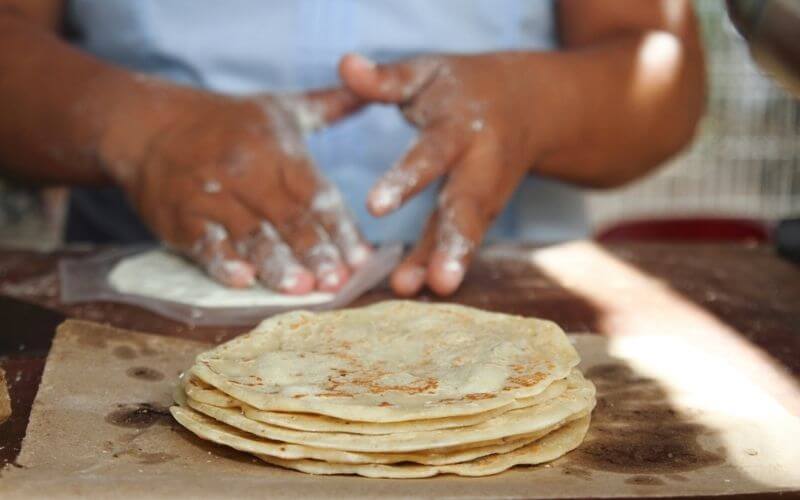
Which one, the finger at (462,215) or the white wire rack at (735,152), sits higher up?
the finger at (462,215)

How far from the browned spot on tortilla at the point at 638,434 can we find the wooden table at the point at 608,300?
166 millimetres

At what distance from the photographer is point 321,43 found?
82.5 inches

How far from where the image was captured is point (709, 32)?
4.83m

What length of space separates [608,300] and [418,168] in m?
0.41

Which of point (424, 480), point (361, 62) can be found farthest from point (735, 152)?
point (424, 480)

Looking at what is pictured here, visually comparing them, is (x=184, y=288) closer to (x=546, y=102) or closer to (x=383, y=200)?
(x=383, y=200)

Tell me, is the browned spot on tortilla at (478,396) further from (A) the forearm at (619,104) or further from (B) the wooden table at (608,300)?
(A) the forearm at (619,104)

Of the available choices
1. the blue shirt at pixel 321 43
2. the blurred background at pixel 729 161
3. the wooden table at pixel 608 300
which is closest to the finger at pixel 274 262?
the wooden table at pixel 608 300

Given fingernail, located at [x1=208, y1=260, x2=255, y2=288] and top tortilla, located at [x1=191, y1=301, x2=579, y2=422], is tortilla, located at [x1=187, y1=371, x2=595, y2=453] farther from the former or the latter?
fingernail, located at [x1=208, y1=260, x2=255, y2=288]

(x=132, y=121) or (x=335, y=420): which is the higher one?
(x=132, y=121)

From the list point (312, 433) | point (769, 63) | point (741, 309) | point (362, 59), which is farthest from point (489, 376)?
point (362, 59)

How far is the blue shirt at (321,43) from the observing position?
208 centimetres

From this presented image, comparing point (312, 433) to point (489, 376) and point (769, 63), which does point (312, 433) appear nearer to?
point (489, 376)

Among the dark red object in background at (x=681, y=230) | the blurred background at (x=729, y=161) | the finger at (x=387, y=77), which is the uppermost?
the finger at (x=387, y=77)
